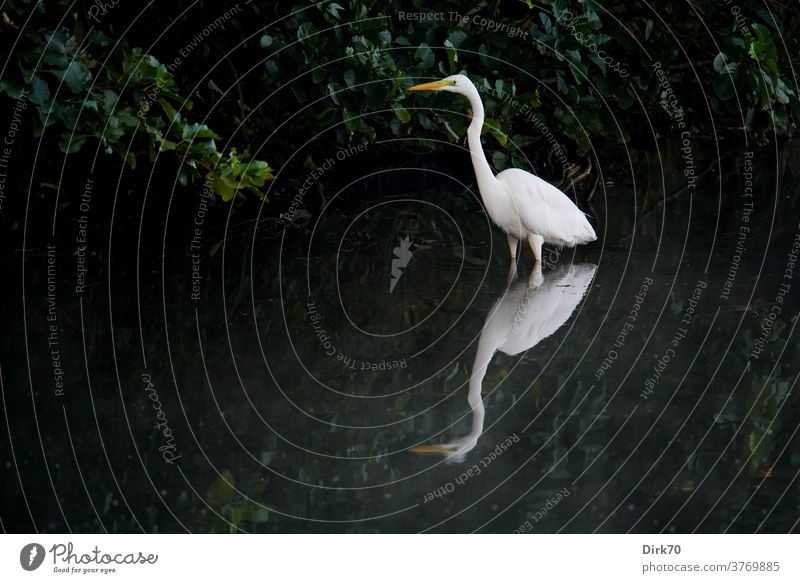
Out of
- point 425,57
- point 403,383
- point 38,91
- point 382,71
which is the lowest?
point 403,383

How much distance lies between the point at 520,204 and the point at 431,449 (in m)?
2.46

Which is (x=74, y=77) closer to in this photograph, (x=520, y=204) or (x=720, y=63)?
(x=520, y=204)

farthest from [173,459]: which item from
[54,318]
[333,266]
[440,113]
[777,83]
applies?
[777,83]

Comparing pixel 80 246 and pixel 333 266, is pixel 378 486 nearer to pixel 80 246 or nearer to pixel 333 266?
pixel 333 266

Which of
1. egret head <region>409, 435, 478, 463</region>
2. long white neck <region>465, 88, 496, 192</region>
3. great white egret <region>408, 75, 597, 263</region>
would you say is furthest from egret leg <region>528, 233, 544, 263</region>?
egret head <region>409, 435, 478, 463</region>

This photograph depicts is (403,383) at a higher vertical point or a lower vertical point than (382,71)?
lower

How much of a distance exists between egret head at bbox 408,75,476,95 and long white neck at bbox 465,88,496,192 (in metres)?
0.03

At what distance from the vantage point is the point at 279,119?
718cm

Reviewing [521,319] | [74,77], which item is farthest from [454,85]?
[74,77]

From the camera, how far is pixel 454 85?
599cm

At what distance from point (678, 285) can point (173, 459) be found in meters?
2.75

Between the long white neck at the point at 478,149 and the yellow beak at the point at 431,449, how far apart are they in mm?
2528

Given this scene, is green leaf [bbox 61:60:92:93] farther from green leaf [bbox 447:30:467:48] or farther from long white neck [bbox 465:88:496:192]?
green leaf [bbox 447:30:467:48]

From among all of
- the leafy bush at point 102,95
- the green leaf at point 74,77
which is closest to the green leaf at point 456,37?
the leafy bush at point 102,95
